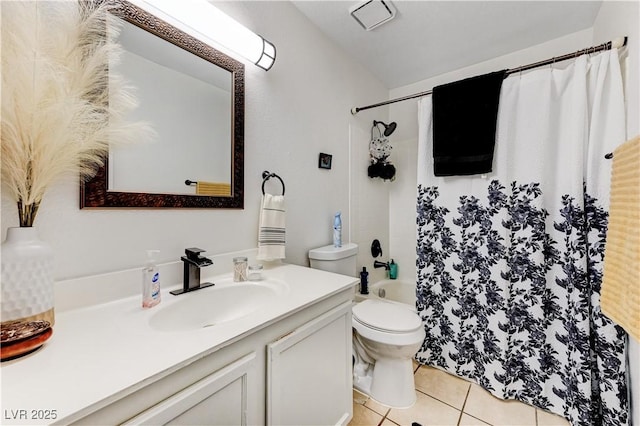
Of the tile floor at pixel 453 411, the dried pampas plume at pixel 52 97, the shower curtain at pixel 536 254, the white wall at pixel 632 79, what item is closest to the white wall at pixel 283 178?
the dried pampas plume at pixel 52 97

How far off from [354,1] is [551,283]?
1.93 metres

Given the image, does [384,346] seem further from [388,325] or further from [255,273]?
[255,273]

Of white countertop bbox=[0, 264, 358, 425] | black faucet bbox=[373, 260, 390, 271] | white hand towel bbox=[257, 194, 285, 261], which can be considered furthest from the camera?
black faucet bbox=[373, 260, 390, 271]

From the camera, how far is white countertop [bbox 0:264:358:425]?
1.43 ft

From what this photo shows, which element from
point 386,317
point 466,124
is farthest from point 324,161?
point 386,317

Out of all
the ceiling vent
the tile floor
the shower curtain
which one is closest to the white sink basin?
the tile floor

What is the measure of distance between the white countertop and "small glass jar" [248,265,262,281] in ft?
1.04

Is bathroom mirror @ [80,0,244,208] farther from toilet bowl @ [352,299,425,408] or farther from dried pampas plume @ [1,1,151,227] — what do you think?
toilet bowl @ [352,299,425,408]

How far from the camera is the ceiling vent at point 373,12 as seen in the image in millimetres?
1515

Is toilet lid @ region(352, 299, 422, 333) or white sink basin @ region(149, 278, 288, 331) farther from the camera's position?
toilet lid @ region(352, 299, 422, 333)

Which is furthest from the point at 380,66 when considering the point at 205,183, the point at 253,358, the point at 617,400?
the point at 617,400

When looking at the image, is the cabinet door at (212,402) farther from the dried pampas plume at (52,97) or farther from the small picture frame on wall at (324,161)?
the small picture frame on wall at (324,161)

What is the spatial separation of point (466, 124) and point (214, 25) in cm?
146

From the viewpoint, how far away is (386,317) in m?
1.50
